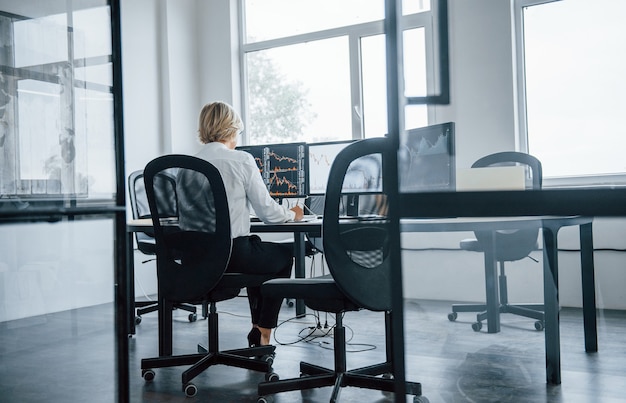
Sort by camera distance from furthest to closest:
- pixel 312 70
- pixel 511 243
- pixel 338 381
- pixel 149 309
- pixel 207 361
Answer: pixel 312 70 → pixel 149 309 → pixel 207 361 → pixel 338 381 → pixel 511 243

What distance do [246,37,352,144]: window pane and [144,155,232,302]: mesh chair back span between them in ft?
9.20

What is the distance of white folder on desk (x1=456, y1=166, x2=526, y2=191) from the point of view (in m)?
→ 1.01

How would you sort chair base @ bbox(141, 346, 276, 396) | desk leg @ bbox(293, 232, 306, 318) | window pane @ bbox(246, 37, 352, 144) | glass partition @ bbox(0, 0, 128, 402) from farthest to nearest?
window pane @ bbox(246, 37, 352, 144), desk leg @ bbox(293, 232, 306, 318), chair base @ bbox(141, 346, 276, 396), glass partition @ bbox(0, 0, 128, 402)

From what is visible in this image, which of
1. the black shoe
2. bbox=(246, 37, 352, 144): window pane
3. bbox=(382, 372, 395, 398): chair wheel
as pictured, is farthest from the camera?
bbox=(246, 37, 352, 144): window pane

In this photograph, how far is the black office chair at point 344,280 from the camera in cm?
205

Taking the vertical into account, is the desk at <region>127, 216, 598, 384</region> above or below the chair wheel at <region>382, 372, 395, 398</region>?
above

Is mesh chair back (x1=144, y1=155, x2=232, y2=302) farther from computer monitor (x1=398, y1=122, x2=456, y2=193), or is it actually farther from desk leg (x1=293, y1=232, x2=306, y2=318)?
computer monitor (x1=398, y1=122, x2=456, y2=193)

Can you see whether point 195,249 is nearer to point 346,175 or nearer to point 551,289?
point 346,175

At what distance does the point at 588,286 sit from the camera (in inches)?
45.5

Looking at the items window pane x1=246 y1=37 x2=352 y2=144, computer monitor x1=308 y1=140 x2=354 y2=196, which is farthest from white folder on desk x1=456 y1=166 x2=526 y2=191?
window pane x1=246 y1=37 x2=352 y2=144

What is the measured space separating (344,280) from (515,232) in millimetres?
1029

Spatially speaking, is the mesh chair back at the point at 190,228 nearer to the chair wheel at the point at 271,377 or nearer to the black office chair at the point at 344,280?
the black office chair at the point at 344,280

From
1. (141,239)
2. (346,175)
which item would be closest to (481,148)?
(346,175)

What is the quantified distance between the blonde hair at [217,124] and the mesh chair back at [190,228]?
0.51 meters
